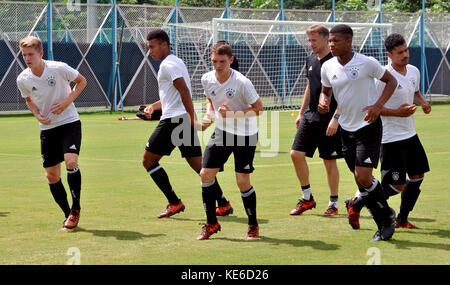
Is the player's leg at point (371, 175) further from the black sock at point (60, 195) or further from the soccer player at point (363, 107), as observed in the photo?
the black sock at point (60, 195)

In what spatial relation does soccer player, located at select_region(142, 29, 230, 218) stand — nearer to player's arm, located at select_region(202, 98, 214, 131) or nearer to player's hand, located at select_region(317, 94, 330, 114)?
player's arm, located at select_region(202, 98, 214, 131)

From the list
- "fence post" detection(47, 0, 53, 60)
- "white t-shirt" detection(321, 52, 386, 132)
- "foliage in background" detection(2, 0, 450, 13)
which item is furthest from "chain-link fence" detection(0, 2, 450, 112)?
"white t-shirt" detection(321, 52, 386, 132)

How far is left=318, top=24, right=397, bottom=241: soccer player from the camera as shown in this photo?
7820 mm

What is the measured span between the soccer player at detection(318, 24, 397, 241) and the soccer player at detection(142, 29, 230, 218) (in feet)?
6.69

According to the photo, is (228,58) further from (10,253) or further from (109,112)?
(109,112)

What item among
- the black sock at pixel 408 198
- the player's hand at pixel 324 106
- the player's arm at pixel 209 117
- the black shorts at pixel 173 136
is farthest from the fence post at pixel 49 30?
the black sock at pixel 408 198

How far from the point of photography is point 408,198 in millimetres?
8633

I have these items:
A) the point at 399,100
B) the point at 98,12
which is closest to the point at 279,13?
the point at 98,12

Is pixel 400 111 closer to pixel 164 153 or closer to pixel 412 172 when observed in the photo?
pixel 412 172

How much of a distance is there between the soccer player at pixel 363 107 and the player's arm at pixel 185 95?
1835 mm

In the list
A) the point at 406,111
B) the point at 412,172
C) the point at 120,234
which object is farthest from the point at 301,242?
the point at 120,234

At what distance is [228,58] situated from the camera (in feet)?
26.5

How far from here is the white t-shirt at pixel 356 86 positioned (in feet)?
25.8
